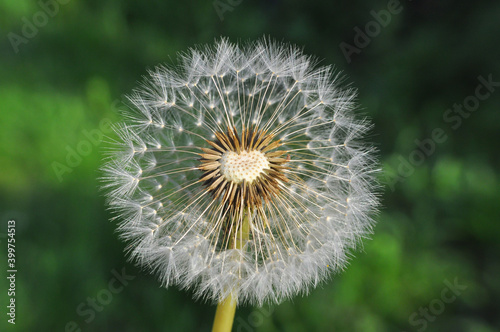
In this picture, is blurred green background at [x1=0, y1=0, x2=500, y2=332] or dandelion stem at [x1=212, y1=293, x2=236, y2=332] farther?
blurred green background at [x1=0, y1=0, x2=500, y2=332]

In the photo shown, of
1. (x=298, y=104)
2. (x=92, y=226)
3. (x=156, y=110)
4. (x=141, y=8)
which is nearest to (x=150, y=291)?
(x=92, y=226)

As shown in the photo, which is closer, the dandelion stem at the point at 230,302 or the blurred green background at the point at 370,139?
the dandelion stem at the point at 230,302

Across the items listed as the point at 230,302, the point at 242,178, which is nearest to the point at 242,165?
the point at 242,178

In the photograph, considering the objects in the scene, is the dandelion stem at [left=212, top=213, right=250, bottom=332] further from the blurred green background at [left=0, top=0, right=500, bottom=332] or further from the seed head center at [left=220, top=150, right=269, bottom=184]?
the blurred green background at [left=0, top=0, right=500, bottom=332]

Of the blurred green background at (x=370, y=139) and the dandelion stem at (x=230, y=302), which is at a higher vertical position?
the blurred green background at (x=370, y=139)

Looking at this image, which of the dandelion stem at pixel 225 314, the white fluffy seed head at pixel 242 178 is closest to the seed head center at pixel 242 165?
the white fluffy seed head at pixel 242 178

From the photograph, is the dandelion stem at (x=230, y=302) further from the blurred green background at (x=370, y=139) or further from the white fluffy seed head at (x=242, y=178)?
the blurred green background at (x=370, y=139)

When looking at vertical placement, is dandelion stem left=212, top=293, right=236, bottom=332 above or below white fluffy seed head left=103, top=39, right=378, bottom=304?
below

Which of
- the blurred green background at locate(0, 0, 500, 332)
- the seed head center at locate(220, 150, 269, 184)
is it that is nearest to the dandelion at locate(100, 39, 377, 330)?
the seed head center at locate(220, 150, 269, 184)
